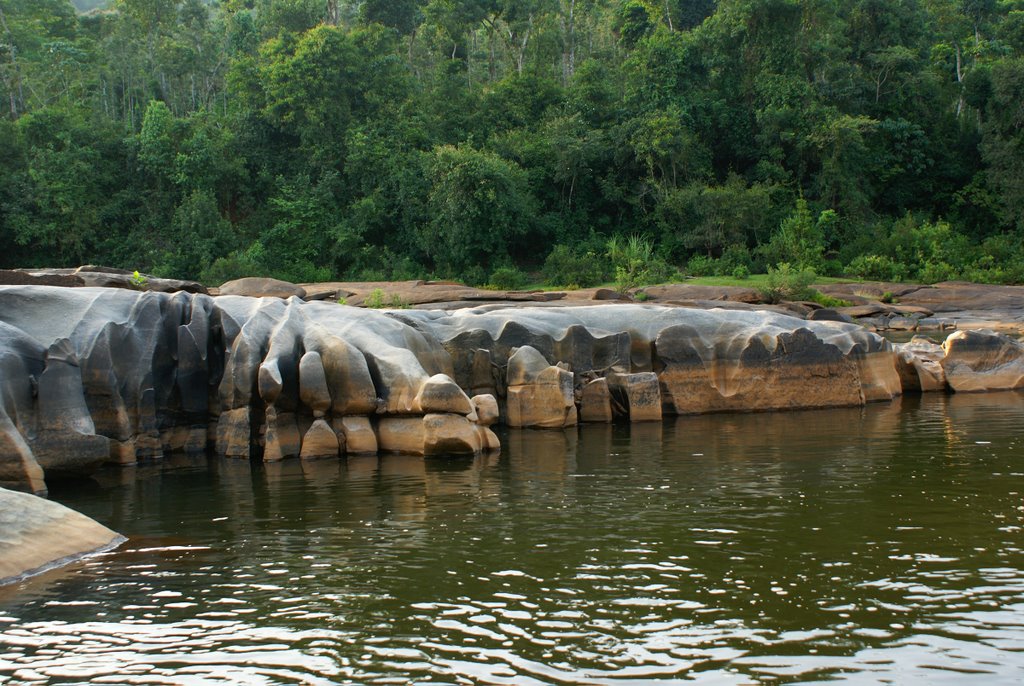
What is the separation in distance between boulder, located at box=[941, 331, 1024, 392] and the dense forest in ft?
55.6

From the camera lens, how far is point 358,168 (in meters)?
41.9

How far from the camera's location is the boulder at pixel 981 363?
18781 millimetres

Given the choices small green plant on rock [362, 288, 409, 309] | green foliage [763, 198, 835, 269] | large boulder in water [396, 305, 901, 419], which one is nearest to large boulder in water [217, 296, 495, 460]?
large boulder in water [396, 305, 901, 419]

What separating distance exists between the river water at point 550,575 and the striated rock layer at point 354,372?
88 cm

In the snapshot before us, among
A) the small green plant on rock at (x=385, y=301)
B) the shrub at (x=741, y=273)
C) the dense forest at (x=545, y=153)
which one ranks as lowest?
the small green plant on rock at (x=385, y=301)

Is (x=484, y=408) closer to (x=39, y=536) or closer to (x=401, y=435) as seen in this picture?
(x=401, y=435)

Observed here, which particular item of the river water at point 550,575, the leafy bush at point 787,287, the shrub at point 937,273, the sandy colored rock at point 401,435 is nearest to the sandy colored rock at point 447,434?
the sandy colored rock at point 401,435

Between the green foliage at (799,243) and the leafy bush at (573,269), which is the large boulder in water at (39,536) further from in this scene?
the green foliage at (799,243)

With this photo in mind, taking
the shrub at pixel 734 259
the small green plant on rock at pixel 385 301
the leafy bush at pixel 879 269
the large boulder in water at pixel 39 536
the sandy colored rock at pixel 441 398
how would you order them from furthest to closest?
1. the shrub at pixel 734 259
2. the leafy bush at pixel 879 269
3. the small green plant on rock at pixel 385 301
4. the sandy colored rock at pixel 441 398
5. the large boulder in water at pixel 39 536

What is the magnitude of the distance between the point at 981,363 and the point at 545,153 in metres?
25.7

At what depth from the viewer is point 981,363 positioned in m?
19.0

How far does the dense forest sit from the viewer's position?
Result: 125 ft

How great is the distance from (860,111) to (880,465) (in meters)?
35.3

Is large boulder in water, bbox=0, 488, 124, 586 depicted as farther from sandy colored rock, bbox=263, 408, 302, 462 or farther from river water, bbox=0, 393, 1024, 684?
sandy colored rock, bbox=263, 408, 302, 462
